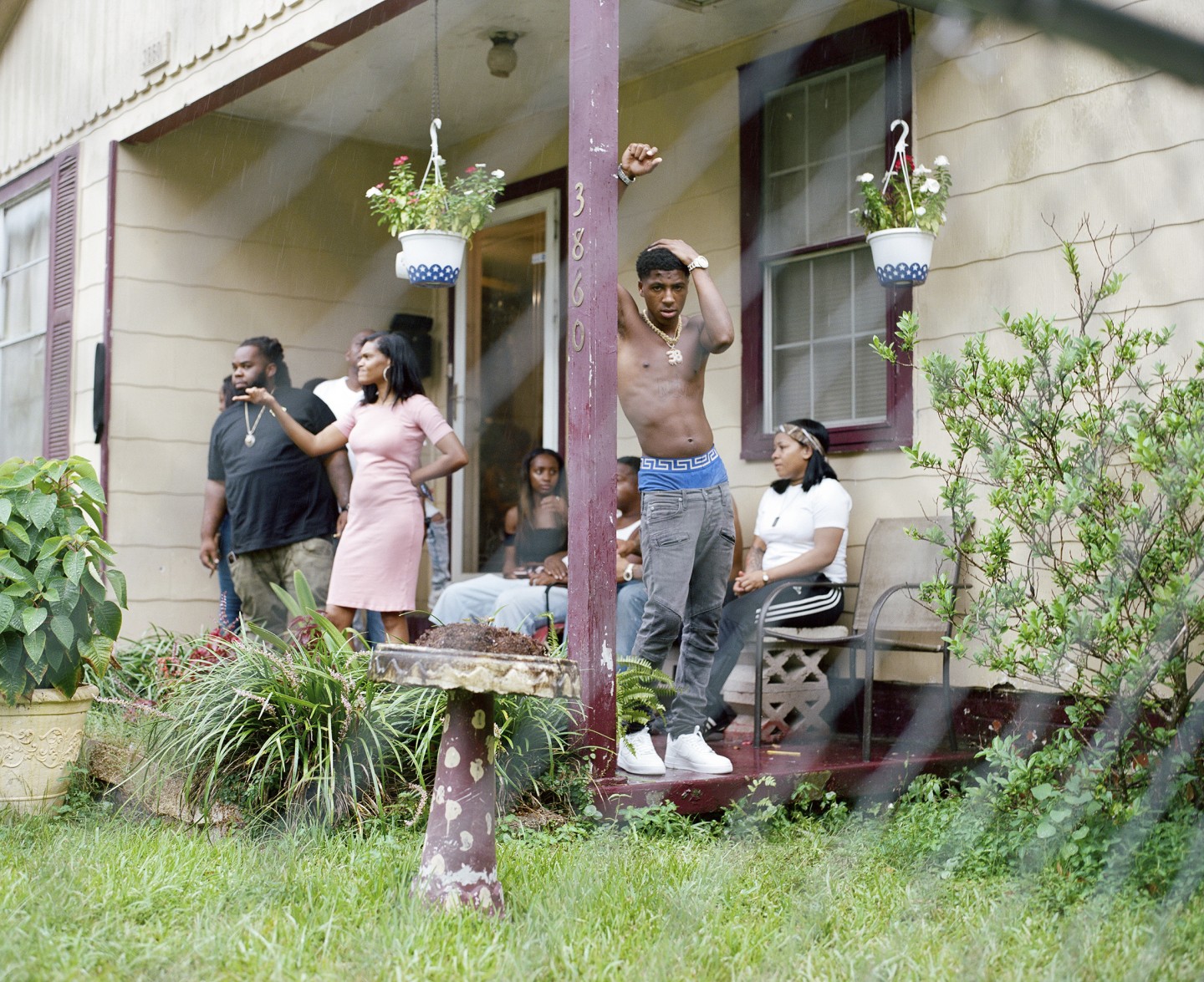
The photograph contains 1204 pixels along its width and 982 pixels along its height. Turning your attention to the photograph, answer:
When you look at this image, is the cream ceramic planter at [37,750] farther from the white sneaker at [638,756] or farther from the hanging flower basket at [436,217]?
the hanging flower basket at [436,217]

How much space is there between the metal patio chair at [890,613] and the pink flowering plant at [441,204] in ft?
7.42

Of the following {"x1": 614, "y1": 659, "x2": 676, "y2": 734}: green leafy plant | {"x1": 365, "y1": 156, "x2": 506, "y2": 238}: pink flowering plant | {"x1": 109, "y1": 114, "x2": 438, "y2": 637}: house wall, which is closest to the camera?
{"x1": 614, "y1": 659, "x2": 676, "y2": 734}: green leafy plant

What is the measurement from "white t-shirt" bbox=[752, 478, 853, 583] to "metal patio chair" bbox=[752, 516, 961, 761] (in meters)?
0.12

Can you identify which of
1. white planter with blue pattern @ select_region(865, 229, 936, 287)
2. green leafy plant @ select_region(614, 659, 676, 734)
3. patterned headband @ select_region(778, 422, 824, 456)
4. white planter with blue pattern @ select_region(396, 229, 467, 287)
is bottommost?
green leafy plant @ select_region(614, 659, 676, 734)

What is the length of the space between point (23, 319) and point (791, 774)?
6507 mm

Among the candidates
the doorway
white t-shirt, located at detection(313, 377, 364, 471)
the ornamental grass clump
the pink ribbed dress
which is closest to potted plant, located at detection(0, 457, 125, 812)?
the ornamental grass clump

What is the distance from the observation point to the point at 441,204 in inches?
237

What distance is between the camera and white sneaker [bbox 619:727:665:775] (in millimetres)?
4246

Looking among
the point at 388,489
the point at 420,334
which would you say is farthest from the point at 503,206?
the point at 388,489

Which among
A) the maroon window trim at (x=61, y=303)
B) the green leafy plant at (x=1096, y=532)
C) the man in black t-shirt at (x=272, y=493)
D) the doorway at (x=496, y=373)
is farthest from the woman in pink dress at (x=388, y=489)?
the maroon window trim at (x=61, y=303)

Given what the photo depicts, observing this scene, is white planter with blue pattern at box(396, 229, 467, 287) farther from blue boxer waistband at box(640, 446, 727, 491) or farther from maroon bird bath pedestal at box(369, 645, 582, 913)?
maroon bird bath pedestal at box(369, 645, 582, 913)

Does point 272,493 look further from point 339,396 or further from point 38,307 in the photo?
point 38,307

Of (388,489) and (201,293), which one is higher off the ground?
(201,293)

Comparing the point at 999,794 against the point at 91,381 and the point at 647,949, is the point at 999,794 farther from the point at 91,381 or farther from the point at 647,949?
the point at 91,381
